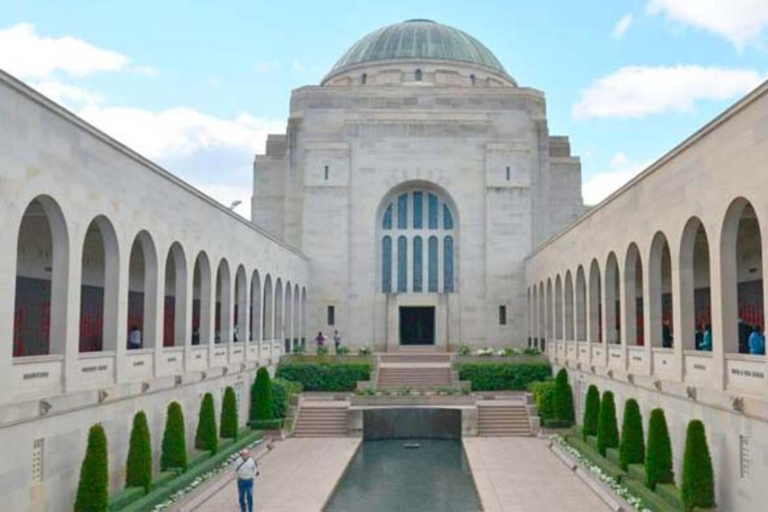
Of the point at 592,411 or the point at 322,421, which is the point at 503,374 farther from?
the point at 592,411

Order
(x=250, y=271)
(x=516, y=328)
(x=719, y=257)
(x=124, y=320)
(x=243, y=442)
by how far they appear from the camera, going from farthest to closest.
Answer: (x=516, y=328), (x=250, y=271), (x=243, y=442), (x=124, y=320), (x=719, y=257)

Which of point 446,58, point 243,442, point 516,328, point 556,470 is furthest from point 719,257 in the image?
point 446,58

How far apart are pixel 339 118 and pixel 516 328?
14748 millimetres

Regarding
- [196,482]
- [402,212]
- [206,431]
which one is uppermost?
[402,212]

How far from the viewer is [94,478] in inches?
623

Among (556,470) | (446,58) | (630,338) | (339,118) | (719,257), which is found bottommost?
(556,470)

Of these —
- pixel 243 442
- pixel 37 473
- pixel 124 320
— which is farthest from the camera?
pixel 243 442

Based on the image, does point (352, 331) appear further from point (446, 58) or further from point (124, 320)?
point (124, 320)

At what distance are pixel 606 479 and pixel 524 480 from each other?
254 centimetres

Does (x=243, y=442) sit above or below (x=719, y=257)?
below

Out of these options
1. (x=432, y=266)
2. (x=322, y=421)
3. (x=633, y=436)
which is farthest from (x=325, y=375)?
(x=633, y=436)

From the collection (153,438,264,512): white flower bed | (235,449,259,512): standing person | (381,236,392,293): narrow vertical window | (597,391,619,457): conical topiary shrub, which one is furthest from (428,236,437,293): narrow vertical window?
(235,449,259,512): standing person

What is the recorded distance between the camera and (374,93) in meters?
50.1

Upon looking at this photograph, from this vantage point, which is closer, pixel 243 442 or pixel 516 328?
pixel 243 442
